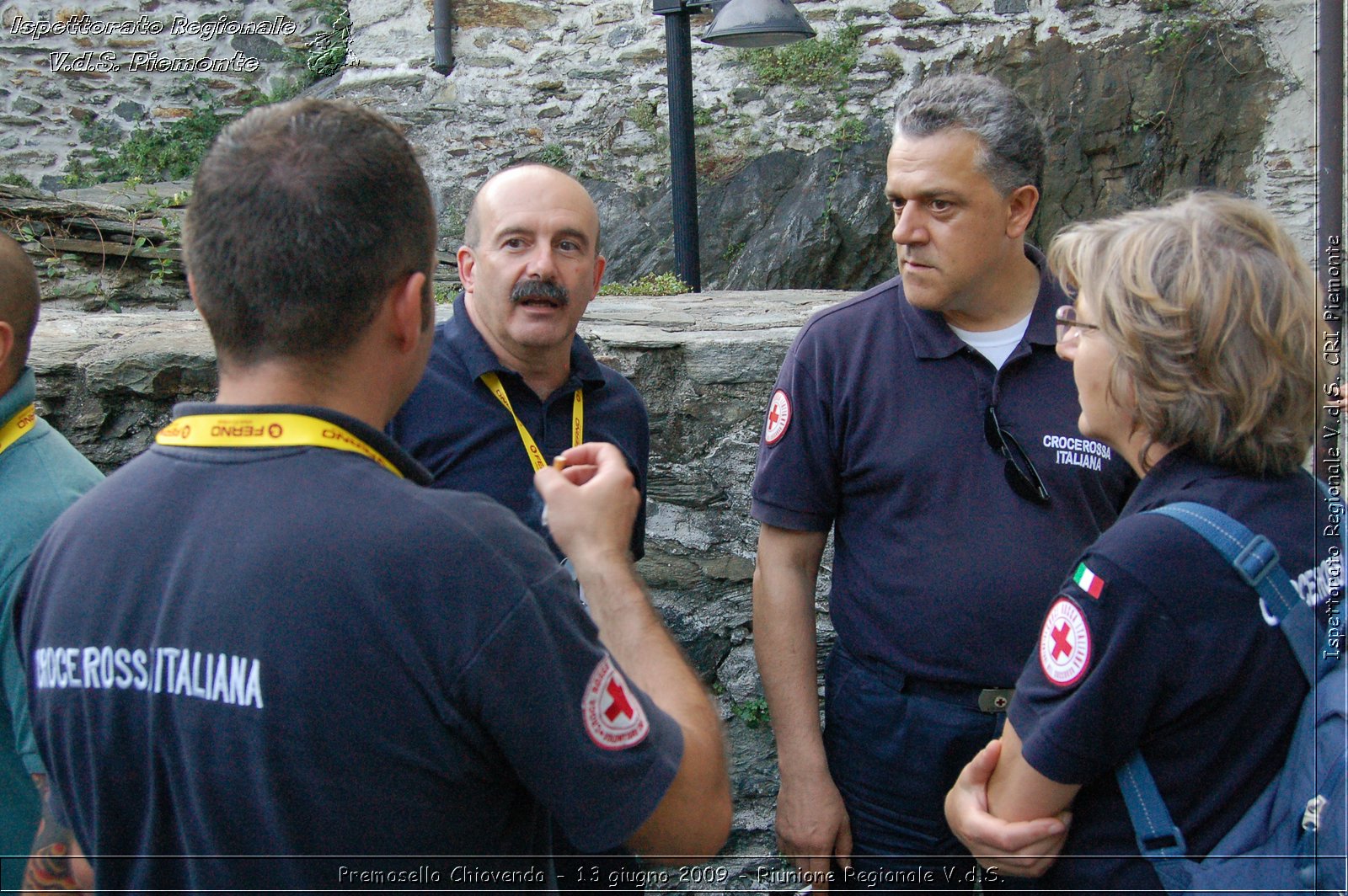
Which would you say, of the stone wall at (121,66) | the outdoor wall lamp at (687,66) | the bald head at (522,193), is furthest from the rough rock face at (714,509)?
the stone wall at (121,66)

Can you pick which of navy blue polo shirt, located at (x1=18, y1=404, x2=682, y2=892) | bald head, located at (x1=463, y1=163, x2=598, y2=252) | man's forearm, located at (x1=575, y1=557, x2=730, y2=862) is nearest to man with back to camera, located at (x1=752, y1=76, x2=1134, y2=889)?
bald head, located at (x1=463, y1=163, x2=598, y2=252)

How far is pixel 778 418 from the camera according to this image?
2.28 m

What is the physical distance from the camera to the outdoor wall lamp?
5477 mm

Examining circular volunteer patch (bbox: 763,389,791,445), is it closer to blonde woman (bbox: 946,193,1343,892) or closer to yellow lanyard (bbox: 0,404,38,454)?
blonde woman (bbox: 946,193,1343,892)

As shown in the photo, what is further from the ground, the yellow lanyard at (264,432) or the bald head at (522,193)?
the bald head at (522,193)

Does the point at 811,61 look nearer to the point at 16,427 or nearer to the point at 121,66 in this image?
the point at 121,66

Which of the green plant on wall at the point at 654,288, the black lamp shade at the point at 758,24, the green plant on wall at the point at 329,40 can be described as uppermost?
the green plant on wall at the point at 329,40

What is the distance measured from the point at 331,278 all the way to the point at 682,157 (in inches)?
183

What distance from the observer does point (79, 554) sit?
120 cm

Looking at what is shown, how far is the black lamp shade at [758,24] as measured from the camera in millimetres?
5402

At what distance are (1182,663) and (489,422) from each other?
1.30 meters

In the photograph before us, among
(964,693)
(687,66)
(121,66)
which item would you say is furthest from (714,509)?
(121,66)

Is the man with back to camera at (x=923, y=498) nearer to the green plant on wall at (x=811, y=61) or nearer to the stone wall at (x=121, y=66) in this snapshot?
the green plant on wall at (x=811, y=61)

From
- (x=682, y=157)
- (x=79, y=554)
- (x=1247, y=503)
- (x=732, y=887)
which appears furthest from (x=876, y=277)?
(x=79, y=554)
